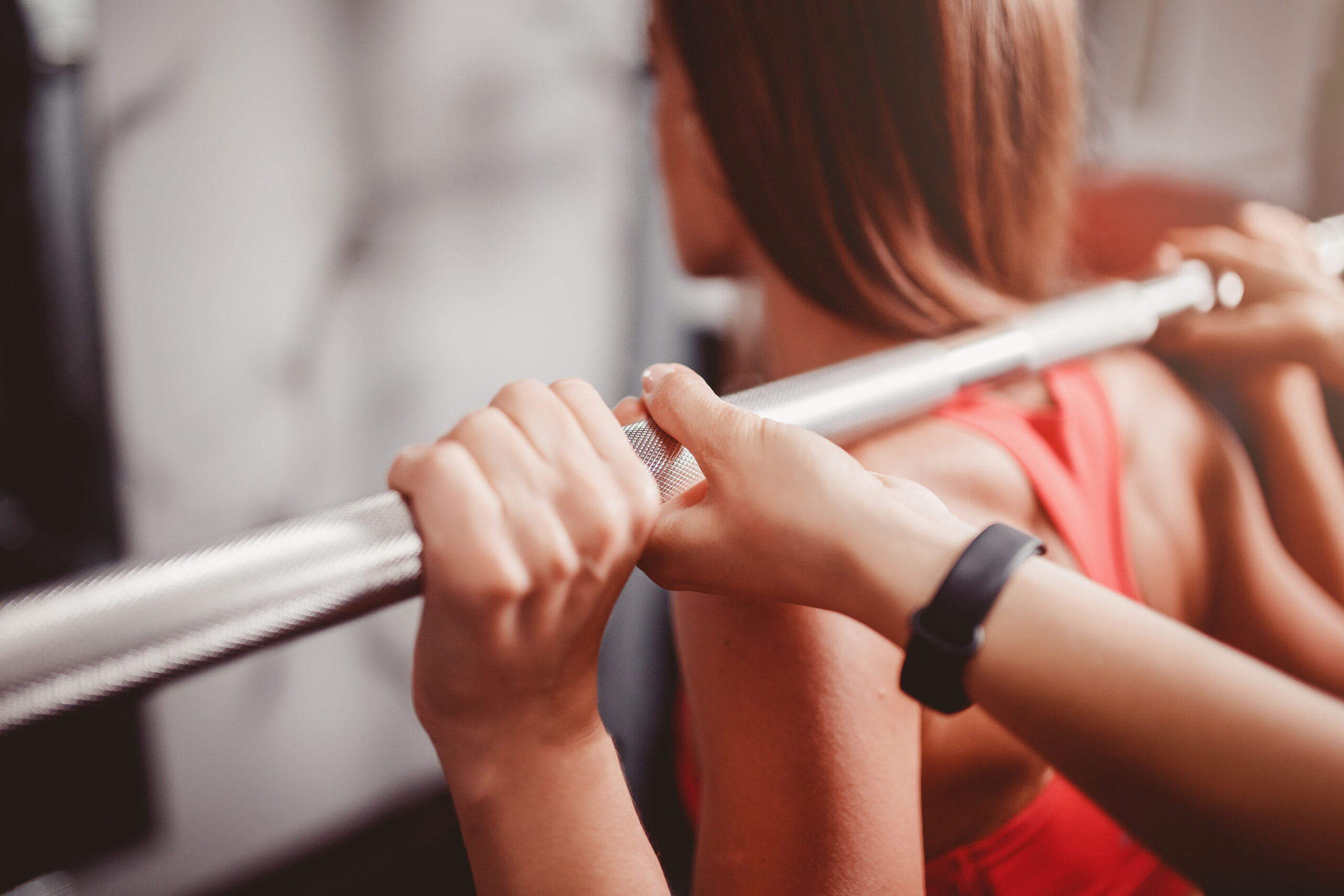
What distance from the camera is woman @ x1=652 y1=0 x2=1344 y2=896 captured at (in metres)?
0.40

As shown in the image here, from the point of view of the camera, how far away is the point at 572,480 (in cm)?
29

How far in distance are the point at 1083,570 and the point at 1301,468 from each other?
1.29 ft

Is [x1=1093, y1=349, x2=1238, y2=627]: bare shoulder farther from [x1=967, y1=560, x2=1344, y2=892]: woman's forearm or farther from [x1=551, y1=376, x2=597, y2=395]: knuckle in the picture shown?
[x1=551, y1=376, x2=597, y2=395]: knuckle

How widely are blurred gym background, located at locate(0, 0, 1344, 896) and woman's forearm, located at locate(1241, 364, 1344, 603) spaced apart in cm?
38

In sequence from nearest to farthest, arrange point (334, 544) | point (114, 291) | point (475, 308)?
point (334, 544), point (114, 291), point (475, 308)

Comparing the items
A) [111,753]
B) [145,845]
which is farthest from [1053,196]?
[145,845]

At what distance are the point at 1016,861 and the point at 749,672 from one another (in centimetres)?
28

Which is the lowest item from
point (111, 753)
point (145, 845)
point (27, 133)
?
point (145, 845)

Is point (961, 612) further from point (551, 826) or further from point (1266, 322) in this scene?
point (1266, 322)

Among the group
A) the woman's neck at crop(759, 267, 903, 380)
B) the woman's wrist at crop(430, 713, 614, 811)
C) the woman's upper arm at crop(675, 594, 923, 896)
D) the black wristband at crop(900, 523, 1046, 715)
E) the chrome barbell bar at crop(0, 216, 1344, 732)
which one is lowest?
the woman's upper arm at crop(675, 594, 923, 896)

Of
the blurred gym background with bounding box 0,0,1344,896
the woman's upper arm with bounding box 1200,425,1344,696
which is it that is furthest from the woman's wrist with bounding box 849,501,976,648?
the blurred gym background with bounding box 0,0,1344,896

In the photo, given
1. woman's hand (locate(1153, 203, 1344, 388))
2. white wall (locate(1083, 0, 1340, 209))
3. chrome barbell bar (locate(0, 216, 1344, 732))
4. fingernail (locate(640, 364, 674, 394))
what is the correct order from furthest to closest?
white wall (locate(1083, 0, 1340, 209)) → woman's hand (locate(1153, 203, 1344, 388)) → fingernail (locate(640, 364, 674, 394)) → chrome barbell bar (locate(0, 216, 1344, 732))

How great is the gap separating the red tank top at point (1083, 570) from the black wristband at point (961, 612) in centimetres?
22

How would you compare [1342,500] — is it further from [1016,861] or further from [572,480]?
[572,480]
